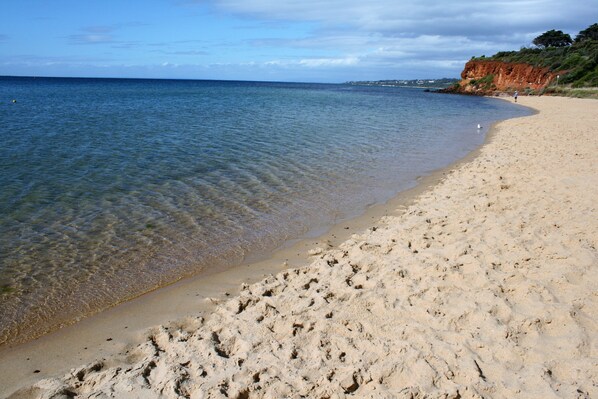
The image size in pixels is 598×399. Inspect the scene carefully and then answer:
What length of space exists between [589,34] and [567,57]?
2737cm

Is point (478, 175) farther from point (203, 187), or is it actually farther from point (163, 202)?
point (163, 202)

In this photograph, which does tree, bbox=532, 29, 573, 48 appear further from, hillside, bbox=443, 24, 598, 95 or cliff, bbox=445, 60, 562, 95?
cliff, bbox=445, 60, 562, 95

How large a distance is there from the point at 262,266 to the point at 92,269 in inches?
97.6

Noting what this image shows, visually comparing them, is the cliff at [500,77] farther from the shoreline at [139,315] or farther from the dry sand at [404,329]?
the shoreline at [139,315]

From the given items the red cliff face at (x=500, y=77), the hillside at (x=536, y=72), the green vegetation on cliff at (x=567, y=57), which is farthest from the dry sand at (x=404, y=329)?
the red cliff face at (x=500, y=77)

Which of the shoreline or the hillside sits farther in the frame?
the hillside

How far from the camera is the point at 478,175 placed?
1123 cm

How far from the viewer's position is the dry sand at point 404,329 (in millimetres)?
3582

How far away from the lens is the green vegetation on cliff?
176ft

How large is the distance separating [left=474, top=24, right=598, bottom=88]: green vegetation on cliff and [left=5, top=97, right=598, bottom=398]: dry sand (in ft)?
180

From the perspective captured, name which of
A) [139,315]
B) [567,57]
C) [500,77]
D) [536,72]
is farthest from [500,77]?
[139,315]

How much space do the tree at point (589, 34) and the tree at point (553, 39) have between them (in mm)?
1662

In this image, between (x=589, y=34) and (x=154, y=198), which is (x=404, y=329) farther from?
(x=589, y=34)

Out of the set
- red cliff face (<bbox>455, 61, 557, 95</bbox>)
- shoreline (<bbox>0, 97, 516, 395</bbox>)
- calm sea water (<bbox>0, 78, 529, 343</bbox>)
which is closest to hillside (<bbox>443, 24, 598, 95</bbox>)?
red cliff face (<bbox>455, 61, 557, 95</bbox>)
